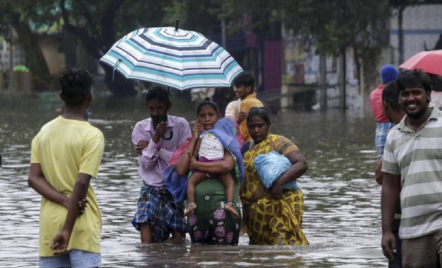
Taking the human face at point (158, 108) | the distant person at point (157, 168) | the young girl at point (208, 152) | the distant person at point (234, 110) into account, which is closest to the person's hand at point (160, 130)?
the distant person at point (157, 168)

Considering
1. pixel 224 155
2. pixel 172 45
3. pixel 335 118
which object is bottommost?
pixel 335 118

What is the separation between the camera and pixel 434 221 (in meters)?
5.48

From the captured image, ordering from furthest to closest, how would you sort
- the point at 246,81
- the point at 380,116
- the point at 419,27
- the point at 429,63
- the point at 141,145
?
the point at 419,27 → the point at 246,81 → the point at 380,116 → the point at 429,63 → the point at 141,145

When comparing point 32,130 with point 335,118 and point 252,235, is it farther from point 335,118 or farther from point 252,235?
point 252,235

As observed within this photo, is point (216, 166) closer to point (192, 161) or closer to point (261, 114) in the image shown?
point (192, 161)

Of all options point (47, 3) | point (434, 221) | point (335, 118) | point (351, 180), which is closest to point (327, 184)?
point (351, 180)

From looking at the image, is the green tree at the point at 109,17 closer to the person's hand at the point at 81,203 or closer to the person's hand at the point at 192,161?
the person's hand at the point at 192,161

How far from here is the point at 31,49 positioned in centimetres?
5569

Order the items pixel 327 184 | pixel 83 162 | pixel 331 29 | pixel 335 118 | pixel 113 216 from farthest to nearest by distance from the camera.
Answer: pixel 331 29, pixel 335 118, pixel 327 184, pixel 113 216, pixel 83 162

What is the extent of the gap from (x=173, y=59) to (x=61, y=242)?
3374 mm

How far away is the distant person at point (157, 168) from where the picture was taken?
8312 millimetres

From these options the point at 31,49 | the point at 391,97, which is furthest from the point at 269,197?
the point at 31,49

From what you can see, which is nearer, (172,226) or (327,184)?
(172,226)

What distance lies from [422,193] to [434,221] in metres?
0.15
